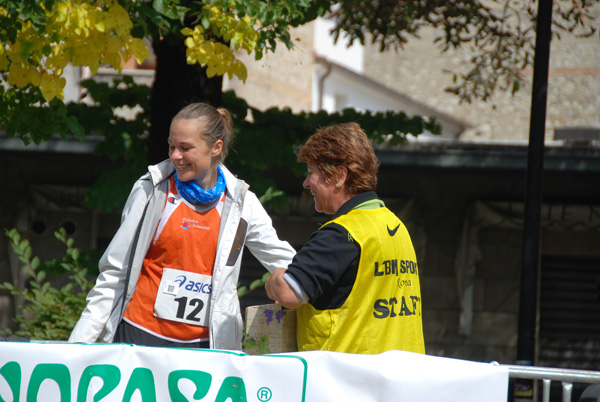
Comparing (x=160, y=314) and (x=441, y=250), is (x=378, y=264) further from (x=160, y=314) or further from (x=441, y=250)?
(x=441, y=250)

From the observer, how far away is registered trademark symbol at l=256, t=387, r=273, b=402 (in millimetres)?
3107

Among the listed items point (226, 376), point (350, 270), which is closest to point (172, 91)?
point (226, 376)

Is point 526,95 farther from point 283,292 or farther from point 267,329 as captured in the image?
point 283,292

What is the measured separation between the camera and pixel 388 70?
99.3 feet

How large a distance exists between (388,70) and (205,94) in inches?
963

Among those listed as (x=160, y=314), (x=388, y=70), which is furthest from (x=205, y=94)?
(x=388, y=70)

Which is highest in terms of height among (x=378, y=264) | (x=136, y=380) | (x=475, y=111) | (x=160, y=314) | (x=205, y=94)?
(x=475, y=111)

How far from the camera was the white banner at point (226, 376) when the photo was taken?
10.1 feet

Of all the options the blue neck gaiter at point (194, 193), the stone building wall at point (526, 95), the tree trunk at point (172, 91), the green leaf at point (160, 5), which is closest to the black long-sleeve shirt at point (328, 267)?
the blue neck gaiter at point (194, 193)

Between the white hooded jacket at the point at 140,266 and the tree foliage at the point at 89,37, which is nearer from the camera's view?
the white hooded jacket at the point at 140,266

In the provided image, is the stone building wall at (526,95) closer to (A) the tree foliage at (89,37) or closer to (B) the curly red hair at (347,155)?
(A) the tree foliage at (89,37)

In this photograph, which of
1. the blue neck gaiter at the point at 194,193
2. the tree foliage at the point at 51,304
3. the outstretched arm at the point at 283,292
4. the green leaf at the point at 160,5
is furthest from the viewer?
the tree foliage at the point at 51,304

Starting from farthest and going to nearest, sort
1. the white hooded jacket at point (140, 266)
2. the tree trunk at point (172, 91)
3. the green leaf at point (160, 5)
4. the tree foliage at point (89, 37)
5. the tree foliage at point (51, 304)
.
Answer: the tree trunk at point (172, 91)
the tree foliage at point (51, 304)
the green leaf at point (160, 5)
the tree foliage at point (89, 37)
the white hooded jacket at point (140, 266)

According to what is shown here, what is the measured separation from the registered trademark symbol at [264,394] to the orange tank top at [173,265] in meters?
0.52
